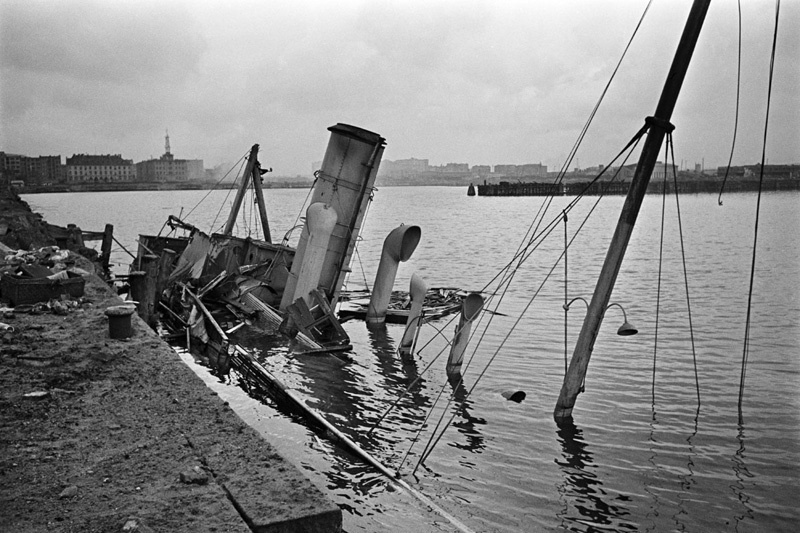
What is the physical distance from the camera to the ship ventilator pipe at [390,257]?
16516 mm

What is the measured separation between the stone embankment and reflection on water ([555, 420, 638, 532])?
3585mm

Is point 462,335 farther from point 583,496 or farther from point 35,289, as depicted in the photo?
point 35,289

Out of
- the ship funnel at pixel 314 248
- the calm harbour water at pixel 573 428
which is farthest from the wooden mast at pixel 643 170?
the ship funnel at pixel 314 248

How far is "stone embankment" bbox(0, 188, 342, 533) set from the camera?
16.4 ft

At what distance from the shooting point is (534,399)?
462 inches

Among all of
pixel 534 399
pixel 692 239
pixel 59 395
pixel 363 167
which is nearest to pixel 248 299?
pixel 363 167

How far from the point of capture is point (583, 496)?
26.5 feet

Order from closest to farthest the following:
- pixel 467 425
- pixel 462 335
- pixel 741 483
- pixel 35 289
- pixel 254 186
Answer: pixel 741 483 → pixel 467 425 → pixel 35 289 → pixel 462 335 → pixel 254 186

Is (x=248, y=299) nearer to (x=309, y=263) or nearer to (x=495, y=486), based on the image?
(x=309, y=263)

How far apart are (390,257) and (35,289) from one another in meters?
8.04

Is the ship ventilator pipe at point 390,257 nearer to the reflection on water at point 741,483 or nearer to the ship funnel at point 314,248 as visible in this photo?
the ship funnel at point 314,248

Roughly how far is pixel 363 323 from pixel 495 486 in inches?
425

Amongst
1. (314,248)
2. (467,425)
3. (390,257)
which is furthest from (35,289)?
(467,425)

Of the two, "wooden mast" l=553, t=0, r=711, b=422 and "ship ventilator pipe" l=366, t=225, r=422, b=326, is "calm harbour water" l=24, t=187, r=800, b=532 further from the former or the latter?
"wooden mast" l=553, t=0, r=711, b=422
